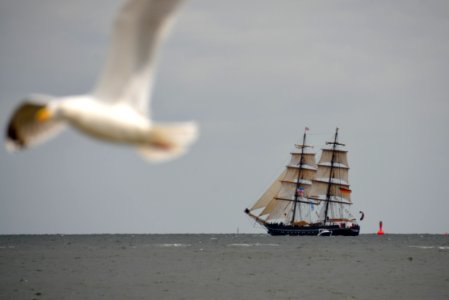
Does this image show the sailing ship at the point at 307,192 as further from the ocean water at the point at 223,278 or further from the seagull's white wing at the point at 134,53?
the seagull's white wing at the point at 134,53

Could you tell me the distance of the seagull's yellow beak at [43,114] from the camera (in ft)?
16.3

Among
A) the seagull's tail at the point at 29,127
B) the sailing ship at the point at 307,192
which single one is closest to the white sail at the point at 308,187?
the sailing ship at the point at 307,192

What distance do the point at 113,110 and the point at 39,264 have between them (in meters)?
59.1

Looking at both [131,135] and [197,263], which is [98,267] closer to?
[197,263]

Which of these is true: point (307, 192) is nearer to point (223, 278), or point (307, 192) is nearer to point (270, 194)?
point (270, 194)

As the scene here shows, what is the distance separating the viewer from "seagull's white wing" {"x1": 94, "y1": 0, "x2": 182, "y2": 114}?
479 centimetres

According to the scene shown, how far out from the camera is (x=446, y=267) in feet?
196

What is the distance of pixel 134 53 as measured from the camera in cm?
497

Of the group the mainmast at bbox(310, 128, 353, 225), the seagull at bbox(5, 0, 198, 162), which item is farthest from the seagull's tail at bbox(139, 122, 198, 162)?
the mainmast at bbox(310, 128, 353, 225)

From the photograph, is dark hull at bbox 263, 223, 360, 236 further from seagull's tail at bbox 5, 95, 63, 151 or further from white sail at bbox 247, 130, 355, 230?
seagull's tail at bbox 5, 95, 63, 151

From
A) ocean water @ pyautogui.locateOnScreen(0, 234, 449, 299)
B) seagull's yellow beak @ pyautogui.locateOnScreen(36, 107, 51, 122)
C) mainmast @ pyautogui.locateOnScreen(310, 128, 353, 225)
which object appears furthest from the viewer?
mainmast @ pyautogui.locateOnScreen(310, 128, 353, 225)

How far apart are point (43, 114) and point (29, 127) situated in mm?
616

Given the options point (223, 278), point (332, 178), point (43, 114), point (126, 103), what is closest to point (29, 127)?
point (43, 114)

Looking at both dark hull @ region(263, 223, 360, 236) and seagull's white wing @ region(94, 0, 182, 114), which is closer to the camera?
seagull's white wing @ region(94, 0, 182, 114)
